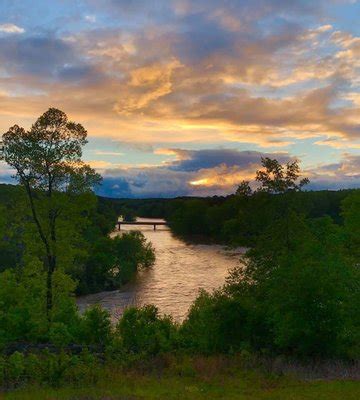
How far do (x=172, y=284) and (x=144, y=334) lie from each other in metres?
41.0

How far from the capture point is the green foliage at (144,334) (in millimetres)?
24266

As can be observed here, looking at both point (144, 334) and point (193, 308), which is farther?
point (193, 308)

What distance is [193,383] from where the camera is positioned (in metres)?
17.8

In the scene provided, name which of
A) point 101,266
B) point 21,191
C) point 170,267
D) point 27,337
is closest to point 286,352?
point 27,337

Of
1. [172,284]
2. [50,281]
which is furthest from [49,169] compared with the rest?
[172,284]

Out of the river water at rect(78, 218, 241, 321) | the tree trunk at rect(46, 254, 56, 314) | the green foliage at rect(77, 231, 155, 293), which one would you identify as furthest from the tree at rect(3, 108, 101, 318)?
the green foliage at rect(77, 231, 155, 293)

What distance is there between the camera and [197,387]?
17141 mm

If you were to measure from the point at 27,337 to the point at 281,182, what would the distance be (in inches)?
678

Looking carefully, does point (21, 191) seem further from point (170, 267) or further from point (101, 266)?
point (170, 267)

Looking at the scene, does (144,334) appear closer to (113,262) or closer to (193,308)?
(193,308)

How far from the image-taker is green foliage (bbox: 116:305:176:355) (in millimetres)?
24266

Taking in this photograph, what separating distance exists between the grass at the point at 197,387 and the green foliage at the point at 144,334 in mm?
4446

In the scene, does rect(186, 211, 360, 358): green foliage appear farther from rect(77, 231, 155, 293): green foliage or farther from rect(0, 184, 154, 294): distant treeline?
rect(77, 231, 155, 293): green foliage

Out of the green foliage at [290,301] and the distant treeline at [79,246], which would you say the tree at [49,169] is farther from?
the green foliage at [290,301]
